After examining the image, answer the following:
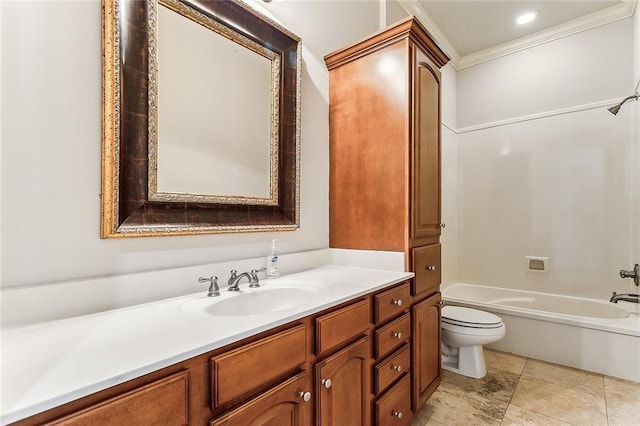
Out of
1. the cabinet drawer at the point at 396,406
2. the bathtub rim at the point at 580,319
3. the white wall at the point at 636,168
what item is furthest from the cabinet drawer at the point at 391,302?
the white wall at the point at 636,168

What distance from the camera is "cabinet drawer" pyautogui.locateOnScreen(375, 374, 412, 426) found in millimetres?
1327

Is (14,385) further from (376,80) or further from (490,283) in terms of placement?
(490,283)

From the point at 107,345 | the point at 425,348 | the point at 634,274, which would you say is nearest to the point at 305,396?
the point at 107,345

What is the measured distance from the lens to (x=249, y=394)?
81 centimetres

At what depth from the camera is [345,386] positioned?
3.75 feet

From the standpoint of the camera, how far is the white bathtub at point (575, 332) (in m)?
2.10

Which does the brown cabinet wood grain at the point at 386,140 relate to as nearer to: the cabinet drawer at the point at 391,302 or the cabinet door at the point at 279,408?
the cabinet drawer at the point at 391,302

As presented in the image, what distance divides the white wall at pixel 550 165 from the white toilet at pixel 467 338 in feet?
3.66

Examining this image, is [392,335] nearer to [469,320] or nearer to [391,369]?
[391,369]

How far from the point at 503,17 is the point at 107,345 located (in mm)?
3523

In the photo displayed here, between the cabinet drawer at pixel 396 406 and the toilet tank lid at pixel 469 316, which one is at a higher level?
the toilet tank lid at pixel 469 316

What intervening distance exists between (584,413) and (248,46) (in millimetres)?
2694

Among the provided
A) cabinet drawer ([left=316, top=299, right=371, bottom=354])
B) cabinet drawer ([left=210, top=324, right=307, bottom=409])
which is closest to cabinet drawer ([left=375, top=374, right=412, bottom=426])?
cabinet drawer ([left=316, top=299, right=371, bottom=354])

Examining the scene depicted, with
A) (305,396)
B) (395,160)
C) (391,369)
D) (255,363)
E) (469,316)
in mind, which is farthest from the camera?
(469,316)
